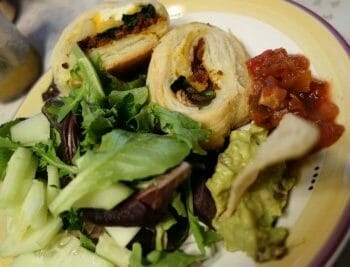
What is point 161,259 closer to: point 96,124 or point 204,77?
point 96,124

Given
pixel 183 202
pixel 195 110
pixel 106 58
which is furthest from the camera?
pixel 106 58

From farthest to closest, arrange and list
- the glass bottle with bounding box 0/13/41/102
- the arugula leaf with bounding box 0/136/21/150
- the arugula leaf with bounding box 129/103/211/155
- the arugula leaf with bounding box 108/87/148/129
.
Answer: the glass bottle with bounding box 0/13/41/102 < the arugula leaf with bounding box 0/136/21/150 < the arugula leaf with bounding box 108/87/148/129 < the arugula leaf with bounding box 129/103/211/155

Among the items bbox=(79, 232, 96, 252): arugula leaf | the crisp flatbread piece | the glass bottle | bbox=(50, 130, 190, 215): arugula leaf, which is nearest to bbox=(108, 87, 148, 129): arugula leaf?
bbox=(50, 130, 190, 215): arugula leaf

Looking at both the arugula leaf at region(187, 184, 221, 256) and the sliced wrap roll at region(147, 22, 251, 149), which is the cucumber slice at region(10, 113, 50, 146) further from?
the arugula leaf at region(187, 184, 221, 256)

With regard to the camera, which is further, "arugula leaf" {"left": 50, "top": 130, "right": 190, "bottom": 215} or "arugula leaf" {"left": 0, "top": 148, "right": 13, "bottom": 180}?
"arugula leaf" {"left": 0, "top": 148, "right": 13, "bottom": 180}

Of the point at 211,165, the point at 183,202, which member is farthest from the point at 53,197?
the point at 211,165

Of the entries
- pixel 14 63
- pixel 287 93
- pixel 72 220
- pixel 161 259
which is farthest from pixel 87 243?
pixel 14 63

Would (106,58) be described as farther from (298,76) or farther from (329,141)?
(329,141)

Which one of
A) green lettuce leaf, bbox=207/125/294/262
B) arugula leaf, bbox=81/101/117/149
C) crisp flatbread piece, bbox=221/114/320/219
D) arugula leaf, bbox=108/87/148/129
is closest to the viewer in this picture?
crisp flatbread piece, bbox=221/114/320/219
